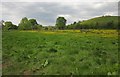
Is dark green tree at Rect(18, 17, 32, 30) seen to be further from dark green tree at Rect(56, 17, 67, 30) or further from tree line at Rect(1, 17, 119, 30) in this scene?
dark green tree at Rect(56, 17, 67, 30)

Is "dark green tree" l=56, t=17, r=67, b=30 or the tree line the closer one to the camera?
the tree line

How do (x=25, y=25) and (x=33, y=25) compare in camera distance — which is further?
(x=33, y=25)

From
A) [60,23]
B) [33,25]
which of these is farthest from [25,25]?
[60,23]

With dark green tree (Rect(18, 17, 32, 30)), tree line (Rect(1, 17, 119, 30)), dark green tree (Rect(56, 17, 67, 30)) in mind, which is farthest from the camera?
dark green tree (Rect(56, 17, 67, 30))

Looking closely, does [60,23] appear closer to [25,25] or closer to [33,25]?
[33,25]

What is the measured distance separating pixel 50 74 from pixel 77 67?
6.30 feet

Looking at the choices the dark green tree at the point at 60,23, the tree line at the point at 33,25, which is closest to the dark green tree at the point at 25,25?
the tree line at the point at 33,25

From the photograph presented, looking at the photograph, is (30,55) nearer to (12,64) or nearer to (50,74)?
(12,64)

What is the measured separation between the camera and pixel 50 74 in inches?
588

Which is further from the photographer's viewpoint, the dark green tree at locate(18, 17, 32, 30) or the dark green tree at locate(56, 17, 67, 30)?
the dark green tree at locate(56, 17, 67, 30)

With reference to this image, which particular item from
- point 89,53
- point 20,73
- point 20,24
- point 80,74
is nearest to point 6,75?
point 20,73

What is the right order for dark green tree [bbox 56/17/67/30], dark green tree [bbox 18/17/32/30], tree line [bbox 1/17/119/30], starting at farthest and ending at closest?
dark green tree [bbox 56/17/67/30] → tree line [bbox 1/17/119/30] → dark green tree [bbox 18/17/32/30]

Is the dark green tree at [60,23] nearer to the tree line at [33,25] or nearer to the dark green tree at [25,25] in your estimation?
the tree line at [33,25]

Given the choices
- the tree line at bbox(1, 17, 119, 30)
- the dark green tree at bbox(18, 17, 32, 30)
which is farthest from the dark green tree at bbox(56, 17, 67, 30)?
the dark green tree at bbox(18, 17, 32, 30)
